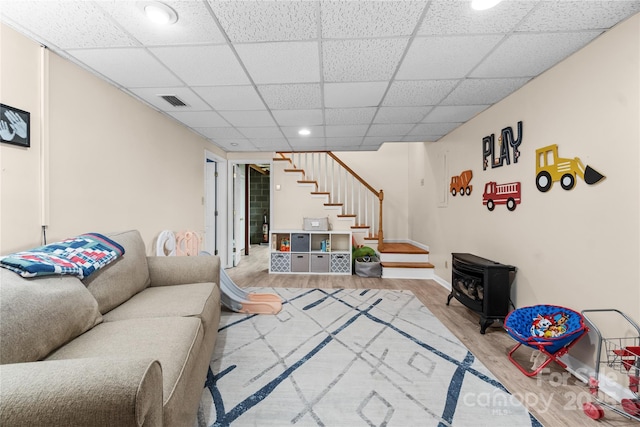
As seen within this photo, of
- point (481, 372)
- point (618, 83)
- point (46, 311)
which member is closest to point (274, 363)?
point (46, 311)

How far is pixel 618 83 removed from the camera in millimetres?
1644

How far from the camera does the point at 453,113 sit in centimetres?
312

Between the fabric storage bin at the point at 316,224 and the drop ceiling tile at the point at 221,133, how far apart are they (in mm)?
1896

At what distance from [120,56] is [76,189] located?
1098 millimetres

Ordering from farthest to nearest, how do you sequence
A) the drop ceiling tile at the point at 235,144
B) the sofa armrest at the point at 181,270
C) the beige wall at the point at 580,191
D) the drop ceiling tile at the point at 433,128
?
the drop ceiling tile at the point at 235,144 < the drop ceiling tile at the point at 433,128 < the sofa armrest at the point at 181,270 < the beige wall at the point at 580,191

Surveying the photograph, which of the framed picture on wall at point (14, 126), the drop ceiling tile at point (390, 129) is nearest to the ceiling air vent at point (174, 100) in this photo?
the framed picture on wall at point (14, 126)

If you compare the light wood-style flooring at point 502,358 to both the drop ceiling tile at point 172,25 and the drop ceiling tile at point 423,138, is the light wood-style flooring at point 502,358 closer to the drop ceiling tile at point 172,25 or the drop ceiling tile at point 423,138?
the drop ceiling tile at point 423,138

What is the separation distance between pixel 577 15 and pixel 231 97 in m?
2.71

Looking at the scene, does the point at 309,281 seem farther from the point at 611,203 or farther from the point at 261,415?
the point at 611,203

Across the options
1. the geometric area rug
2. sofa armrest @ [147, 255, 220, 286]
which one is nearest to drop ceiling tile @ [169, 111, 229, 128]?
sofa armrest @ [147, 255, 220, 286]

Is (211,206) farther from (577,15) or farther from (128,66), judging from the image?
(577,15)

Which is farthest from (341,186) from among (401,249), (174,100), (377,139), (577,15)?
(577,15)

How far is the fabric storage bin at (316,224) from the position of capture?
4.90 m

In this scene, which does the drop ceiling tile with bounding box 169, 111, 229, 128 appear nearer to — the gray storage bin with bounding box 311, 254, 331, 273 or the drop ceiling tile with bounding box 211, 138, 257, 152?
the drop ceiling tile with bounding box 211, 138, 257, 152
